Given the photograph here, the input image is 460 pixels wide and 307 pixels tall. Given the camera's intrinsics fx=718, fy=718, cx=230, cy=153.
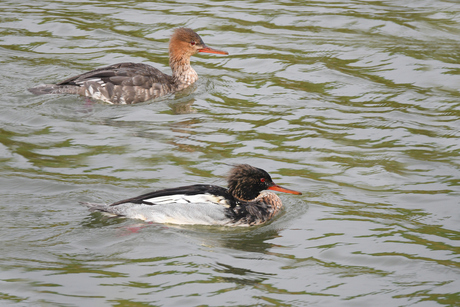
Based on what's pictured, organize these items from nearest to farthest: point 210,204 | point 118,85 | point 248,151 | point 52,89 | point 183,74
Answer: point 210,204
point 248,151
point 52,89
point 118,85
point 183,74

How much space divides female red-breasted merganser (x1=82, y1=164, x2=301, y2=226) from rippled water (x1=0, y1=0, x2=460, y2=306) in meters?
0.13

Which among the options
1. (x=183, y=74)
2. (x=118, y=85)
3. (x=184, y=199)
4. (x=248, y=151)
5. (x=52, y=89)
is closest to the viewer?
(x=184, y=199)

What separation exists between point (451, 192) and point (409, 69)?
16.6 ft

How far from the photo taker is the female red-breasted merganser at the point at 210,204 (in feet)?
25.6

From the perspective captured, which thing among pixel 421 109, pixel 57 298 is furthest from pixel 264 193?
pixel 421 109

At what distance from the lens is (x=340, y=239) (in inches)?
293

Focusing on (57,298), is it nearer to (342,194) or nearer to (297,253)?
(297,253)

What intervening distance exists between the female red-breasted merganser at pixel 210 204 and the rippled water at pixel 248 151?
0.44ft

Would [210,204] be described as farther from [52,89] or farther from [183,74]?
[183,74]

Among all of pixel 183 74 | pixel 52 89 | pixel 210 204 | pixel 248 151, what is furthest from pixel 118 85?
pixel 210 204

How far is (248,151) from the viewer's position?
9.91 meters

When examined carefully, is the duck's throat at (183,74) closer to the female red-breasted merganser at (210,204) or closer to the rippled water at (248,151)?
the rippled water at (248,151)

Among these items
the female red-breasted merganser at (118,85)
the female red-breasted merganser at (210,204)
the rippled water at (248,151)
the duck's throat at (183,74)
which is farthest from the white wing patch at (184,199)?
the duck's throat at (183,74)

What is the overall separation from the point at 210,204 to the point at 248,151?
6.94 ft
